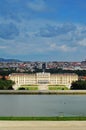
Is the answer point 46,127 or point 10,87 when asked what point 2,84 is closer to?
point 10,87

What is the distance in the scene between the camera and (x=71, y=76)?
105 meters

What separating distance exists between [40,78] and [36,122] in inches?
3643

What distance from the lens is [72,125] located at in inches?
398

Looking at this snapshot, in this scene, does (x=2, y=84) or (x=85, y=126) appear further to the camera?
(x=2, y=84)

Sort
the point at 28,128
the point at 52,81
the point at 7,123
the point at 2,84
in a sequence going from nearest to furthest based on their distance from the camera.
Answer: the point at 28,128 < the point at 7,123 < the point at 2,84 < the point at 52,81

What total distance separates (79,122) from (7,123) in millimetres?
1784

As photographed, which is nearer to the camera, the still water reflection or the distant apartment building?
the still water reflection

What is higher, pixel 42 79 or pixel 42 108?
pixel 42 79

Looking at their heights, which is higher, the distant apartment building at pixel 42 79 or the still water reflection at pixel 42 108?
the distant apartment building at pixel 42 79

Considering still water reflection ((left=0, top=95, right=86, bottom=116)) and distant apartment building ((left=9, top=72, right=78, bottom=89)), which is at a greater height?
distant apartment building ((left=9, top=72, right=78, bottom=89))

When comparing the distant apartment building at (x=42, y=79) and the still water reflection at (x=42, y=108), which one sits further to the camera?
the distant apartment building at (x=42, y=79)

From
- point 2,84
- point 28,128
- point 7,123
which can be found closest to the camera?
point 28,128

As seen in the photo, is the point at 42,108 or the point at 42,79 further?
the point at 42,79

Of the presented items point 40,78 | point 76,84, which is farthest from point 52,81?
point 76,84
